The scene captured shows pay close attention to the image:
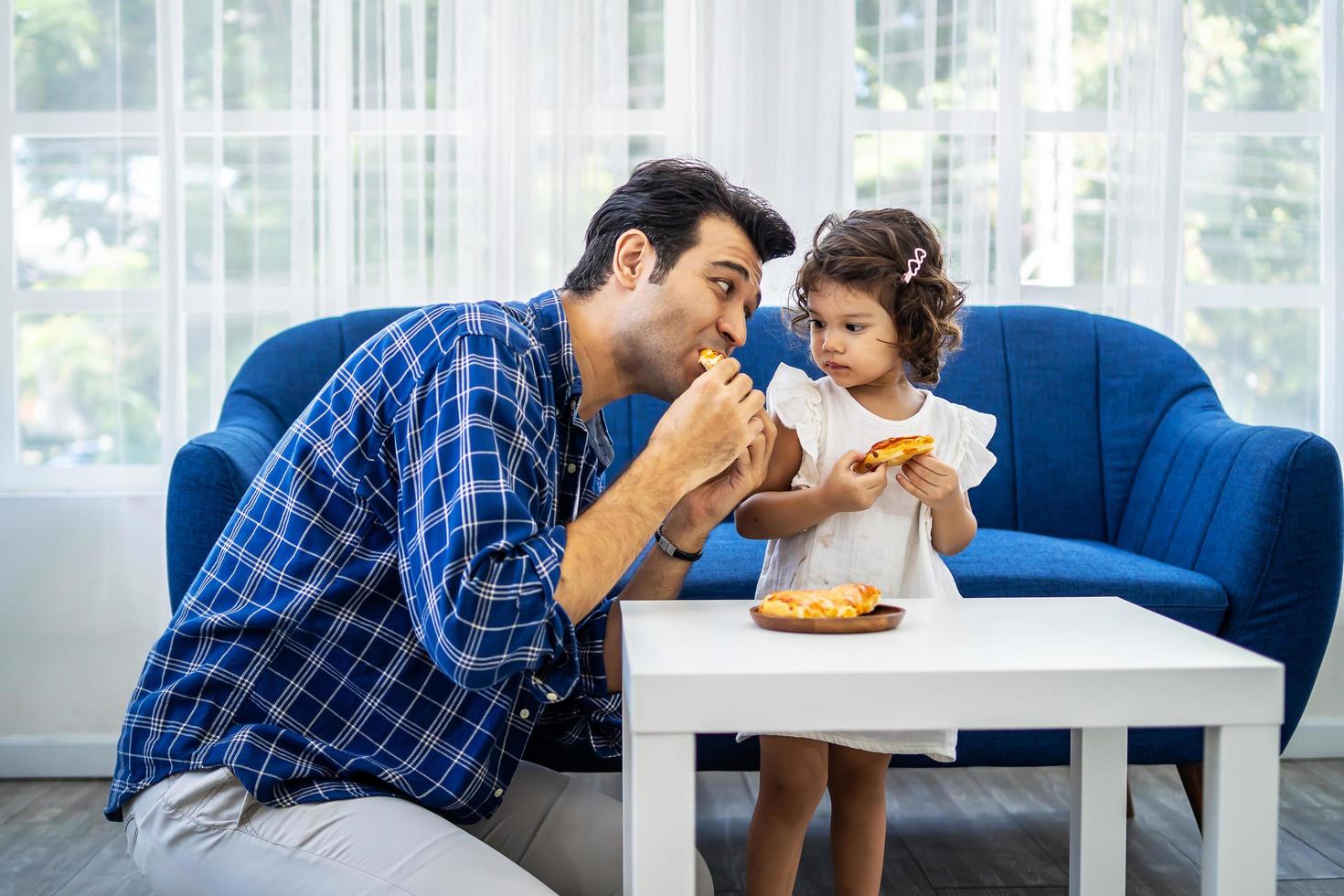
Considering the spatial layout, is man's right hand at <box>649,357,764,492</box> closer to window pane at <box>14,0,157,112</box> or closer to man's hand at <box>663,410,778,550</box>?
man's hand at <box>663,410,778,550</box>

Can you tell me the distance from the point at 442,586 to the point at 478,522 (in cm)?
7

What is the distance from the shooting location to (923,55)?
2822mm

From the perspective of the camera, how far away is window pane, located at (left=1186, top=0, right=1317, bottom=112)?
9.45ft

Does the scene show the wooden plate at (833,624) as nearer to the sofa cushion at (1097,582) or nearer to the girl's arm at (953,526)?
the girl's arm at (953,526)

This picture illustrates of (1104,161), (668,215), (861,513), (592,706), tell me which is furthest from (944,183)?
(592,706)

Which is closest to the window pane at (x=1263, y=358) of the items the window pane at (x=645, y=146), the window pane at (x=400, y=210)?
the window pane at (x=645, y=146)

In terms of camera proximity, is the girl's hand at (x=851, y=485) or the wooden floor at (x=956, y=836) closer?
the girl's hand at (x=851, y=485)

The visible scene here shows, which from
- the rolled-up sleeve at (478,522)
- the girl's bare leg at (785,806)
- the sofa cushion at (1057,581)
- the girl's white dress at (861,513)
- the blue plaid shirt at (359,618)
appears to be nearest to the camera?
the rolled-up sleeve at (478,522)

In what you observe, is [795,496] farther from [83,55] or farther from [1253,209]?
[83,55]

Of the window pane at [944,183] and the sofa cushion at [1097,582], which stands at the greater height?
the window pane at [944,183]

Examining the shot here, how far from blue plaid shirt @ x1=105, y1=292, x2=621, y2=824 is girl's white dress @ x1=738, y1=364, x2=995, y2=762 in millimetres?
449

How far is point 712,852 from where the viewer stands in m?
2.11

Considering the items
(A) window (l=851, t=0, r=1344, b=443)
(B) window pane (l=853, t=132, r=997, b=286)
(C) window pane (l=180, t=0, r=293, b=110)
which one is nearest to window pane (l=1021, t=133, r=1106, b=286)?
(A) window (l=851, t=0, r=1344, b=443)

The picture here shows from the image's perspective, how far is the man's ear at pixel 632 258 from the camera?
4.60ft
